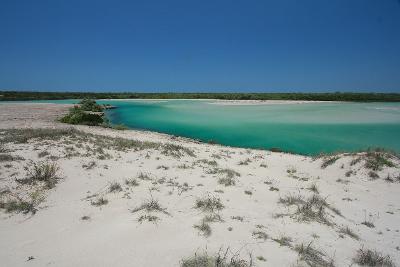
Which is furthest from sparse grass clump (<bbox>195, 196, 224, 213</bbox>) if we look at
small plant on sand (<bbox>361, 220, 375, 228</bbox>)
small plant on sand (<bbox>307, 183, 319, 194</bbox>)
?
small plant on sand (<bbox>307, 183, 319, 194</bbox>)

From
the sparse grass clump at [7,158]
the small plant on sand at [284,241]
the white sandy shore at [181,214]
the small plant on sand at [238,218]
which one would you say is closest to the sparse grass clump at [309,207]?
the white sandy shore at [181,214]

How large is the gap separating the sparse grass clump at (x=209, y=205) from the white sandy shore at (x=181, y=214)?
0.57 feet

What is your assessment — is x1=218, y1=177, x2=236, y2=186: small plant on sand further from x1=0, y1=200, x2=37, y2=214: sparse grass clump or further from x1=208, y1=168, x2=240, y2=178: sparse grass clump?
x1=0, y1=200, x2=37, y2=214: sparse grass clump

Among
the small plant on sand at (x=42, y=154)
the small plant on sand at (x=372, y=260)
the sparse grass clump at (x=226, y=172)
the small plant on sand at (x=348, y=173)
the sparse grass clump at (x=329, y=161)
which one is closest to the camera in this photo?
the small plant on sand at (x=372, y=260)

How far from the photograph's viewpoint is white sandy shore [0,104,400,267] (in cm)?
531

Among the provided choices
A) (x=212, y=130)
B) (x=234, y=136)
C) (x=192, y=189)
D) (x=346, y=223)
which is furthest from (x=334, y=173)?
(x=212, y=130)

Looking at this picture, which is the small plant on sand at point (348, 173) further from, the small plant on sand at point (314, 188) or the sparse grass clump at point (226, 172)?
the sparse grass clump at point (226, 172)

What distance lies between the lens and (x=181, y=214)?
692 cm

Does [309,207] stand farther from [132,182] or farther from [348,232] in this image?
[132,182]

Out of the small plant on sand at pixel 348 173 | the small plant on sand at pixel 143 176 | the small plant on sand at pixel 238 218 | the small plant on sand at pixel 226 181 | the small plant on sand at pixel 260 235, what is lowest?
the small plant on sand at pixel 348 173

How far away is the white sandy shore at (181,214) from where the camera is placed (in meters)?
5.31

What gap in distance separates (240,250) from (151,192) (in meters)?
3.73

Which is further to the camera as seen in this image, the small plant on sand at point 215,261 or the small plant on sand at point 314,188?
the small plant on sand at point 314,188

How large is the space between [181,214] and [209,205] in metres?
0.77
